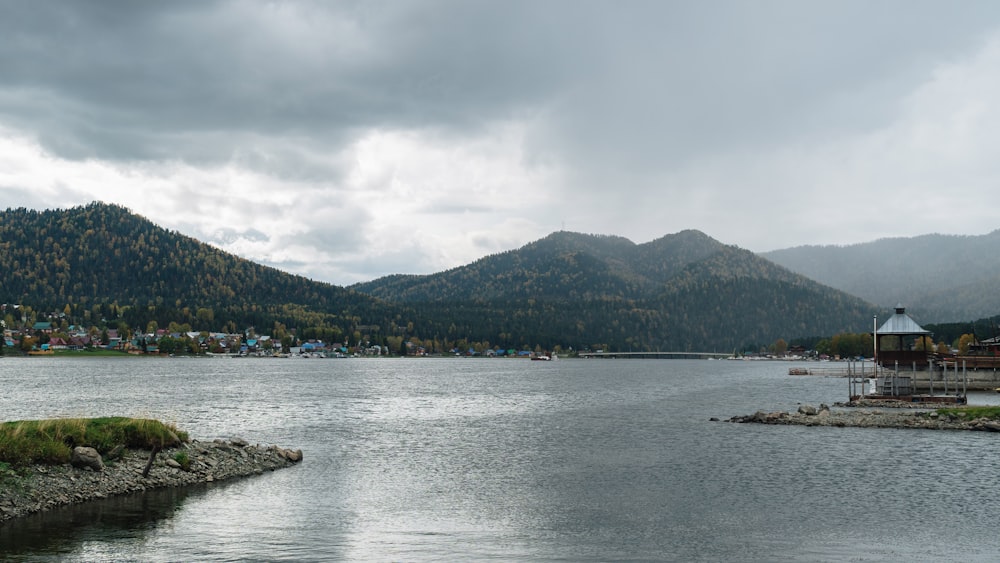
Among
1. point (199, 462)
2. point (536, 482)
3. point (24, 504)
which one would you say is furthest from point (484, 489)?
point (24, 504)

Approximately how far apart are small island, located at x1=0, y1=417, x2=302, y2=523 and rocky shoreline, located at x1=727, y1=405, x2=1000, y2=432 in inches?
2006

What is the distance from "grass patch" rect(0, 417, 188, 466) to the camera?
109 ft

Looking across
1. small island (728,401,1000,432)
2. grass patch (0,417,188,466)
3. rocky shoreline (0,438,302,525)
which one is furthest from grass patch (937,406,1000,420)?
grass patch (0,417,188,466)

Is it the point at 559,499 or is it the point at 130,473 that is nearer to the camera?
the point at 130,473

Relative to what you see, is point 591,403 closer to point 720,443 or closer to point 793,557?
point 720,443

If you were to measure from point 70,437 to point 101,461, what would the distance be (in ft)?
6.42

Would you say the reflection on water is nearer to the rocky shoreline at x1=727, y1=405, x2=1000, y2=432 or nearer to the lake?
the lake

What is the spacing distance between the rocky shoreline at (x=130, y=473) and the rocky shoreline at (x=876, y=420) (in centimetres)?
4972

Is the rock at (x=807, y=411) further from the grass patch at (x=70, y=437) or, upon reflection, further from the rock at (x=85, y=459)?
the rock at (x=85, y=459)

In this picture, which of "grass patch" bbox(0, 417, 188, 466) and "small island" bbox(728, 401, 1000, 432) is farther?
"small island" bbox(728, 401, 1000, 432)

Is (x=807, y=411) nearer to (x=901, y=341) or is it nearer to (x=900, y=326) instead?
(x=900, y=326)

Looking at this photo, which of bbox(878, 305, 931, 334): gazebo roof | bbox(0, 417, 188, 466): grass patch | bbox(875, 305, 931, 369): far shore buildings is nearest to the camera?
bbox(0, 417, 188, 466): grass patch

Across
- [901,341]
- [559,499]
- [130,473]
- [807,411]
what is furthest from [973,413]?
[130,473]

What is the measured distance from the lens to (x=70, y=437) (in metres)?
36.6
